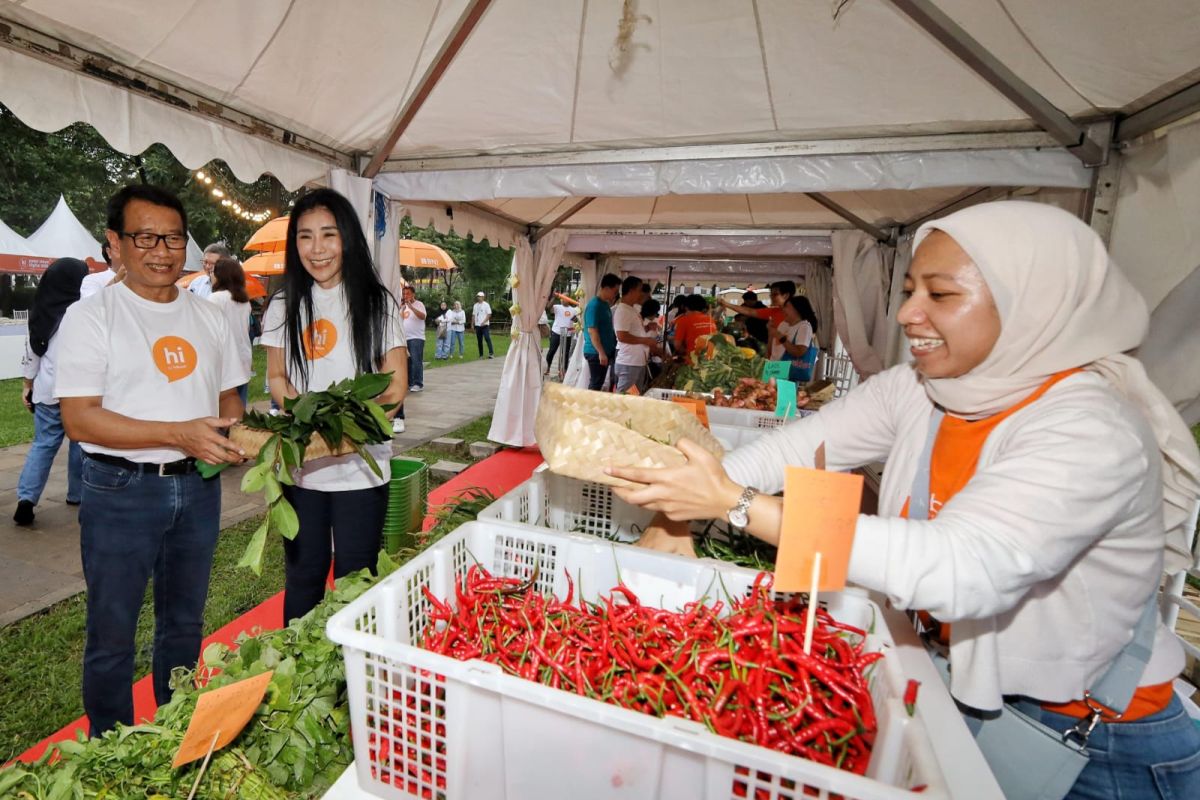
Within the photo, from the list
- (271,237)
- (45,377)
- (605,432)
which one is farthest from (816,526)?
(271,237)

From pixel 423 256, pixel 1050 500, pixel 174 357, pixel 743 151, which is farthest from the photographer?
pixel 423 256

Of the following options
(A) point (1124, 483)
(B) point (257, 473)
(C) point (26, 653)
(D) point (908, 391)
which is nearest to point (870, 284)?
(D) point (908, 391)

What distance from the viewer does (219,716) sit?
93 centimetres

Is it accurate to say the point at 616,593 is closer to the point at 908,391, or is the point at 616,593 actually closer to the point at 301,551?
the point at 908,391

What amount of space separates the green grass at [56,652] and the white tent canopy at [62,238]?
1124 centimetres

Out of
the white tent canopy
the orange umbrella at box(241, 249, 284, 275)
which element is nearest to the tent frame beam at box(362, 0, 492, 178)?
the orange umbrella at box(241, 249, 284, 275)

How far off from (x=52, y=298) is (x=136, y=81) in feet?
5.76

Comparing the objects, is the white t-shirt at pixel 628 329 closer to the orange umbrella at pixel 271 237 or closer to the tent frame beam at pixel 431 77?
the orange umbrella at pixel 271 237

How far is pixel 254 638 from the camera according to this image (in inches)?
53.6

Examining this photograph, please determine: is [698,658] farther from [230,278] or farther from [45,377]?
[230,278]

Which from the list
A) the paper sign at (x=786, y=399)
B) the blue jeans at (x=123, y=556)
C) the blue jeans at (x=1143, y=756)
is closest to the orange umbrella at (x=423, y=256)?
the paper sign at (x=786, y=399)

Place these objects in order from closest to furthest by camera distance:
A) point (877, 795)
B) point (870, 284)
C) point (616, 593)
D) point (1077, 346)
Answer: point (877, 795), point (1077, 346), point (616, 593), point (870, 284)

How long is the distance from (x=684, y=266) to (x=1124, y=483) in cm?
1141

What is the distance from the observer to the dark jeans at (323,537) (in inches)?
81.3
